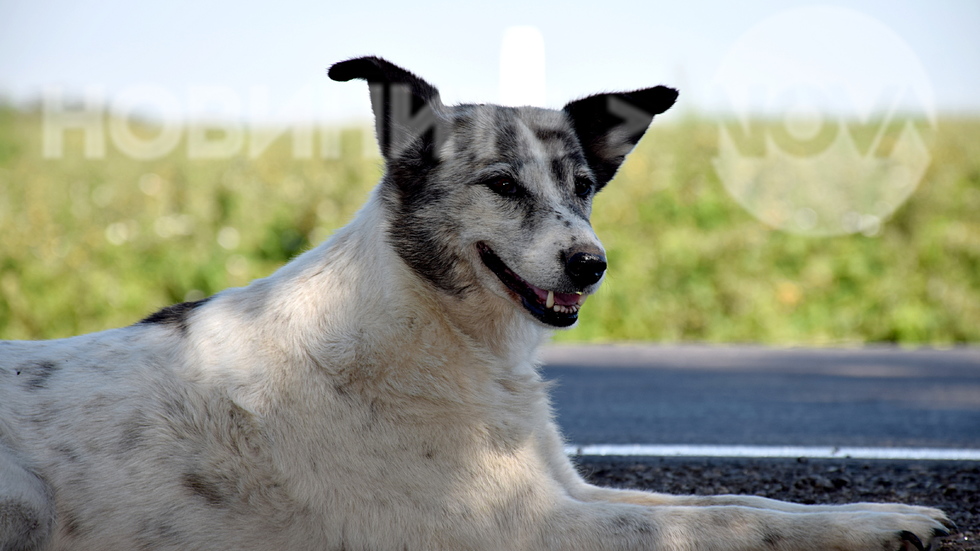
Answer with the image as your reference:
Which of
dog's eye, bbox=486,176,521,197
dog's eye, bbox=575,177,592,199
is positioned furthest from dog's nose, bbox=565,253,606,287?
dog's eye, bbox=575,177,592,199

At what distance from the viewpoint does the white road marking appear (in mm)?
4758

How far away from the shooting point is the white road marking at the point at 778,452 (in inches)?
187

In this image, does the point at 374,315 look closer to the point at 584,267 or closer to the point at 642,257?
the point at 584,267

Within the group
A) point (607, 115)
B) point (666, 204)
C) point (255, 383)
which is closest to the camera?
point (255, 383)

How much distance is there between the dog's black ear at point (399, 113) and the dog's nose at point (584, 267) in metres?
0.74

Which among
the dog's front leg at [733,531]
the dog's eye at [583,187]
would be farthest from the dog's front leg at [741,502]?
the dog's eye at [583,187]

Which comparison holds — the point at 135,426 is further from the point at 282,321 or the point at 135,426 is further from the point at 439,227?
the point at 439,227

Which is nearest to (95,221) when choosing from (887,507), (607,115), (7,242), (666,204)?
(7,242)

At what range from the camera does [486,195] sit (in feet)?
11.2

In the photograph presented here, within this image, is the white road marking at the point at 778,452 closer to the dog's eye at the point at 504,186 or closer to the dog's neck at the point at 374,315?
the dog's neck at the point at 374,315

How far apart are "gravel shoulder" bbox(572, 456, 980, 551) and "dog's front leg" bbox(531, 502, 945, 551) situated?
0.79 metres

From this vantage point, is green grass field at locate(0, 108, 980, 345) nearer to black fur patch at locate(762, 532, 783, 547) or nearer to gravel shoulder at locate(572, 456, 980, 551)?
gravel shoulder at locate(572, 456, 980, 551)

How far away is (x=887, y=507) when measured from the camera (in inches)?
128

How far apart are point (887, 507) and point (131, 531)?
2491mm
